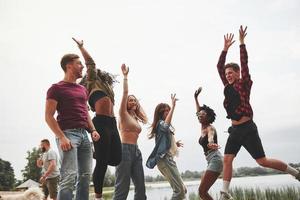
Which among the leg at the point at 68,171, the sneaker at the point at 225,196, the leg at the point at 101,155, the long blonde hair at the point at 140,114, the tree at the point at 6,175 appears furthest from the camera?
the tree at the point at 6,175

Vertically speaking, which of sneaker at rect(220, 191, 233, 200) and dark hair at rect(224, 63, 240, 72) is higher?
dark hair at rect(224, 63, 240, 72)

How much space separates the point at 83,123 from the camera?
4.58 metres

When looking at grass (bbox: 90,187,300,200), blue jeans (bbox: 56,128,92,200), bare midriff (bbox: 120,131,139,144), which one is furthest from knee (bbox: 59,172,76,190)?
grass (bbox: 90,187,300,200)

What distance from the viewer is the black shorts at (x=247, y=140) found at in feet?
17.6

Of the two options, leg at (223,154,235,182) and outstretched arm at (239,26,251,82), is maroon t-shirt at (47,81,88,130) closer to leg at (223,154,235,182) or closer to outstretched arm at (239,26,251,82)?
leg at (223,154,235,182)

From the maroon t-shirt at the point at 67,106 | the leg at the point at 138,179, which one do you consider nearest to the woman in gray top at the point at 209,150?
the leg at the point at 138,179

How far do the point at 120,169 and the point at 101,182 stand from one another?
0.41m

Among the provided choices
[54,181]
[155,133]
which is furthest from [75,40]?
[54,181]

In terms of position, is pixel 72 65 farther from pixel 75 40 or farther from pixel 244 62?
pixel 244 62

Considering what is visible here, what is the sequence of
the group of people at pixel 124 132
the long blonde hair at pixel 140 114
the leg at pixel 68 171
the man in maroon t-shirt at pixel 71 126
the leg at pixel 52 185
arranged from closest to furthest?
the leg at pixel 68 171 → the man in maroon t-shirt at pixel 71 126 → the group of people at pixel 124 132 → the long blonde hair at pixel 140 114 → the leg at pixel 52 185

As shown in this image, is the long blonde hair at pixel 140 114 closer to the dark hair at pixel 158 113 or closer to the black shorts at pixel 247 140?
the dark hair at pixel 158 113

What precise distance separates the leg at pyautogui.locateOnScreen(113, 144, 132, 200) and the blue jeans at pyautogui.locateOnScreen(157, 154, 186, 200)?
50.8 inches

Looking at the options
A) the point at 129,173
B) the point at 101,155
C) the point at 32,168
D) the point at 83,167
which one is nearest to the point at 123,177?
the point at 129,173

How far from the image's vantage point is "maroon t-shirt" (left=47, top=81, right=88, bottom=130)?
175 inches
